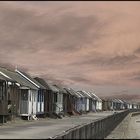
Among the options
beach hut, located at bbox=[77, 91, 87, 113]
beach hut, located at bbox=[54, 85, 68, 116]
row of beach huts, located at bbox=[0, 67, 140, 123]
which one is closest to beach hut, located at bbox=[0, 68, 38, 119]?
row of beach huts, located at bbox=[0, 67, 140, 123]

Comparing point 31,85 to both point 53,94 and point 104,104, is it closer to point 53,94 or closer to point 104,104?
point 53,94

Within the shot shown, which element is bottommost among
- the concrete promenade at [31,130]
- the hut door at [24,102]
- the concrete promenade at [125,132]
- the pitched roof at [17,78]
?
the concrete promenade at [125,132]

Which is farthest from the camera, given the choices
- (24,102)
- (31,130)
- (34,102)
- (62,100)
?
(62,100)

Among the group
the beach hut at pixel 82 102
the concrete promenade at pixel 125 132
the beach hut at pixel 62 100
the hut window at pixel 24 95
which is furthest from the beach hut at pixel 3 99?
the beach hut at pixel 82 102

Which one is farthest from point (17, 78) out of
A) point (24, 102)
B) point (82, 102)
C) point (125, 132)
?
point (82, 102)

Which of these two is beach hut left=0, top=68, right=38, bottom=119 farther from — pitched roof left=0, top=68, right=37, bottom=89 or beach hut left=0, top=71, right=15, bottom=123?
beach hut left=0, top=71, right=15, bottom=123

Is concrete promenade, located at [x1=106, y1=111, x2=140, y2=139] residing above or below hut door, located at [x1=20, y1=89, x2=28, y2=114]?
below

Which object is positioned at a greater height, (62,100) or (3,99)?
(62,100)

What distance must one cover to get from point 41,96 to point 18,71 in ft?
19.0

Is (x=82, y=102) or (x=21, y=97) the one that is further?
(x=82, y=102)

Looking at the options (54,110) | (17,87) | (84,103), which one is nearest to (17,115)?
(17,87)

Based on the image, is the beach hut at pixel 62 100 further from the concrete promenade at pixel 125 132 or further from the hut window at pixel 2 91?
the hut window at pixel 2 91

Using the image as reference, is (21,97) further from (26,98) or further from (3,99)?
(3,99)

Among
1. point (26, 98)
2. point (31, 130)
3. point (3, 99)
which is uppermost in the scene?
point (26, 98)
